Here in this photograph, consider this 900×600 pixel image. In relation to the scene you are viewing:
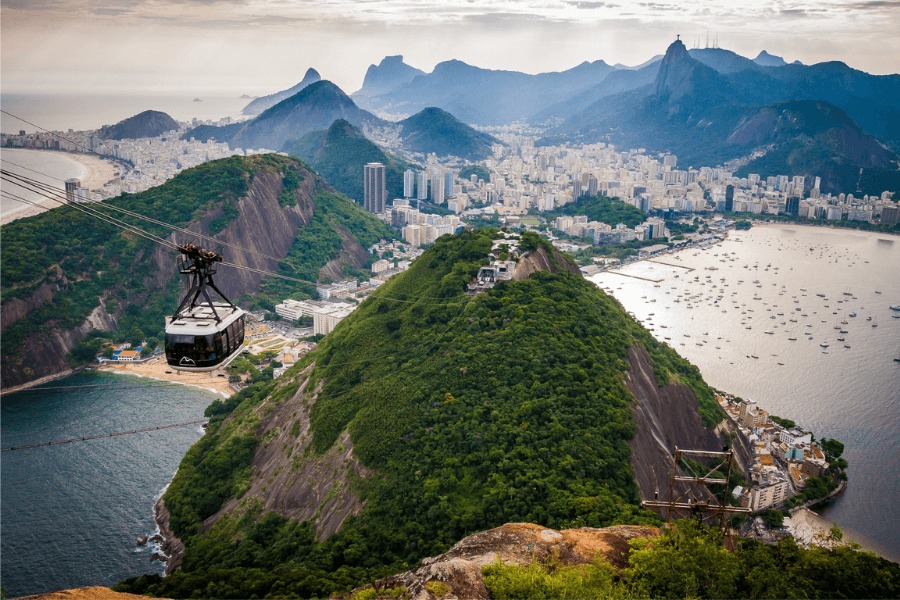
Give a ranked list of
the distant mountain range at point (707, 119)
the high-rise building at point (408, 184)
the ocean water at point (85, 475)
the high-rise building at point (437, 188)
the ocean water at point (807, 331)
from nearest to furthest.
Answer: the ocean water at point (85, 475)
the ocean water at point (807, 331)
the high-rise building at point (408, 184)
the high-rise building at point (437, 188)
the distant mountain range at point (707, 119)

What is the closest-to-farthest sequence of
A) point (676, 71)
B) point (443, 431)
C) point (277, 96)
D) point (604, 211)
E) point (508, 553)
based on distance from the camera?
point (508, 553) → point (443, 431) → point (604, 211) → point (676, 71) → point (277, 96)

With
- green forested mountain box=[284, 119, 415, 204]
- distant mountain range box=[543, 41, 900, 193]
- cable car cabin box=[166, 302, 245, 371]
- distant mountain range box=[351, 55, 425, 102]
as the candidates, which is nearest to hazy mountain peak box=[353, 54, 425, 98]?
distant mountain range box=[351, 55, 425, 102]

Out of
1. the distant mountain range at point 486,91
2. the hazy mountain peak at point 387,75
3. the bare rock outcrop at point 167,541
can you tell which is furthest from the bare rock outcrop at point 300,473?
the hazy mountain peak at point 387,75

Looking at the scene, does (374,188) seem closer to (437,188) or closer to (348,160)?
(437,188)

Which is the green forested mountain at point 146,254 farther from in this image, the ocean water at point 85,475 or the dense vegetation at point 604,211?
the dense vegetation at point 604,211

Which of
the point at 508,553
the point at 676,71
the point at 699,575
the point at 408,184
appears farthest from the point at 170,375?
the point at 676,71

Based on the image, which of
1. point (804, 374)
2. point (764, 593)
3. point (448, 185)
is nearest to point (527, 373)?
point (764, 593)

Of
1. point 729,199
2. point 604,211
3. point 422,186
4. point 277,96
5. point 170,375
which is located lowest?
point 170,375
